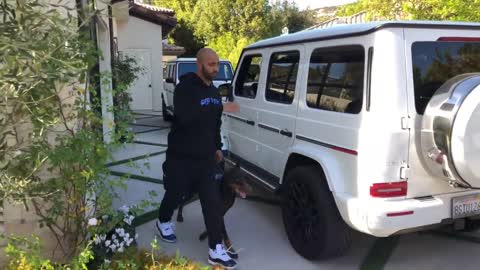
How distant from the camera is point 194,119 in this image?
378 cm

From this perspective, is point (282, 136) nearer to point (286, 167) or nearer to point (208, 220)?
point (286, 167)

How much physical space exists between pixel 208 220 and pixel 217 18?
23.6m

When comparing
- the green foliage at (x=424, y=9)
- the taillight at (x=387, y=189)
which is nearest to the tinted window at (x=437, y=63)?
the taillight at (x=387, y=189)

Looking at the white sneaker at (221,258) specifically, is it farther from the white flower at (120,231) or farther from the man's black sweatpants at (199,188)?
the white flower at (120,231)

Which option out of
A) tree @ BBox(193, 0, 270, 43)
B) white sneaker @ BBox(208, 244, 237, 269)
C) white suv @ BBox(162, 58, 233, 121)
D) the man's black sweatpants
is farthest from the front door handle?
tree @ BBox(193, 0, 270, 43)

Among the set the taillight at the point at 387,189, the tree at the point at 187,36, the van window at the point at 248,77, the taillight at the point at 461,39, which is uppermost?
the tree at the point at 187,36

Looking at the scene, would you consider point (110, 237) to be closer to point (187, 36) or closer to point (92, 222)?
point (92, 222)

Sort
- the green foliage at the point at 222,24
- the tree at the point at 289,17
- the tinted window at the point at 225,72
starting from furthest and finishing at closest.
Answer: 1. the tree at the point at 289,17
2. the green foliage at the point at 222,24
3. the tinted window at the point at 225,72

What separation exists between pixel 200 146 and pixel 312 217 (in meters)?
1.11

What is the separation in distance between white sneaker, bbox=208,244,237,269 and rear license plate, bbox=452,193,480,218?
1733mm

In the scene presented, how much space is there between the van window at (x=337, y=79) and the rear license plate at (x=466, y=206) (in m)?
0.98

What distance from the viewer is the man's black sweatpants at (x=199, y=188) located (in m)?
3.77

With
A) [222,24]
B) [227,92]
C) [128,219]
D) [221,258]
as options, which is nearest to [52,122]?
[128,219]

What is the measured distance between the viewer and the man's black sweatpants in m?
3.77
